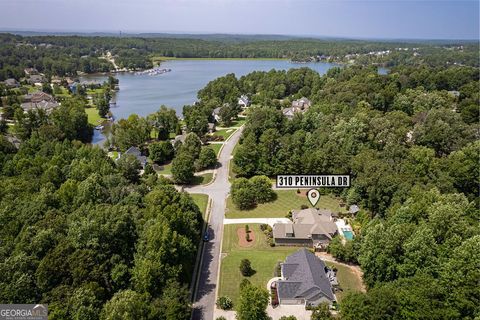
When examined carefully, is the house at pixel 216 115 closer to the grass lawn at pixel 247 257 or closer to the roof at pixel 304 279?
the grass lawn at pixel 247 257

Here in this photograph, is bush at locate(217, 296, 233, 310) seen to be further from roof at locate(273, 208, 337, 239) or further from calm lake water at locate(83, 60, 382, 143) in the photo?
calm lake water at locate(83, 60, 382, 143)

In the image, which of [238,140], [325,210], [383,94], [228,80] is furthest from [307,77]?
[325,210]

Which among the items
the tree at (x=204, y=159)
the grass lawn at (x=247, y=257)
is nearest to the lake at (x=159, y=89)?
the tree at (x=204, y=159)

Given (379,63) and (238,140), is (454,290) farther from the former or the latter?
(379,63)

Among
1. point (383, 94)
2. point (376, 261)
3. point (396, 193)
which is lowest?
point (376, 261)

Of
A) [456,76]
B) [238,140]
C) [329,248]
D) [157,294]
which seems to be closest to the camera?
[157,294]

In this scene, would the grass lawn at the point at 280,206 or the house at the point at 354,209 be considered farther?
the grass lawn at the point at 280,206

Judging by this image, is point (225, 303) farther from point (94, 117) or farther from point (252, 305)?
point (94, 117)

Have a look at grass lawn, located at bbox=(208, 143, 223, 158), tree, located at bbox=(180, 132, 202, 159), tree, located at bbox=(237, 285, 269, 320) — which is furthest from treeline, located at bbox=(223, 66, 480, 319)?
tree, located at bbox=(180, 132, 202, 159)
